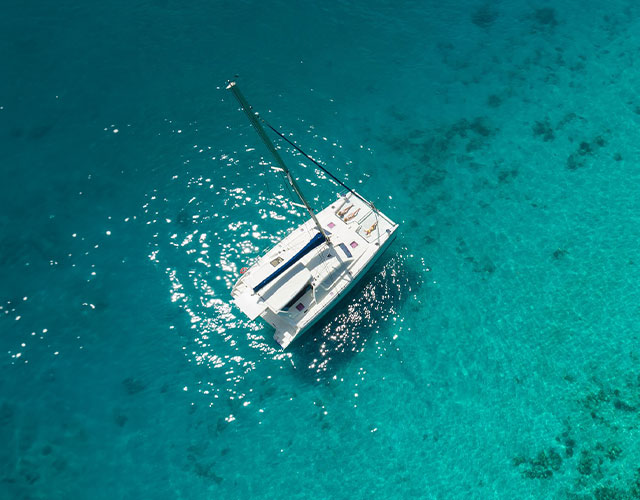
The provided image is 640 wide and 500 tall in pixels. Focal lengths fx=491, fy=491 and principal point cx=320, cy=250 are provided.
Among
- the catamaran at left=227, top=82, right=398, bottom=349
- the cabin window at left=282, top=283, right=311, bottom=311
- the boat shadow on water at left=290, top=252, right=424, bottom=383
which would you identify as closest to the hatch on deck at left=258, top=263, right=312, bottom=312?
the catamaran at left=227, top=82, right=398, bottom=349

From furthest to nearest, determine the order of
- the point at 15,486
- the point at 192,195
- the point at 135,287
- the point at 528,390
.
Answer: the point at 192,195 → the point at 135,287 → the point at 528,390 → the point at 15,486

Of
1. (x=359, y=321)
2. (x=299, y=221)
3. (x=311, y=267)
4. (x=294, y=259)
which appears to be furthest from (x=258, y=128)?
(x=359, y=321)

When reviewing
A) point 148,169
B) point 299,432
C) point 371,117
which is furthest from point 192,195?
point 299,432

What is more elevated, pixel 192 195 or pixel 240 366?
pixel 192 195

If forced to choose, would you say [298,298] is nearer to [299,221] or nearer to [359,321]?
[359,321]

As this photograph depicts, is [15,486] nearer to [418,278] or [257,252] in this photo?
[257,252]

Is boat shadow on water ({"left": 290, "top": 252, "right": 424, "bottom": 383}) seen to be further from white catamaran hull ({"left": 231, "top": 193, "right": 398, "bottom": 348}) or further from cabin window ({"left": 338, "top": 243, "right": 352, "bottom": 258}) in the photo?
cabin window ({"left": 338, "top": 243, "right": 352, "bottom": 258})

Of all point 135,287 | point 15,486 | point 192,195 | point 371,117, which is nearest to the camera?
point 15,486
